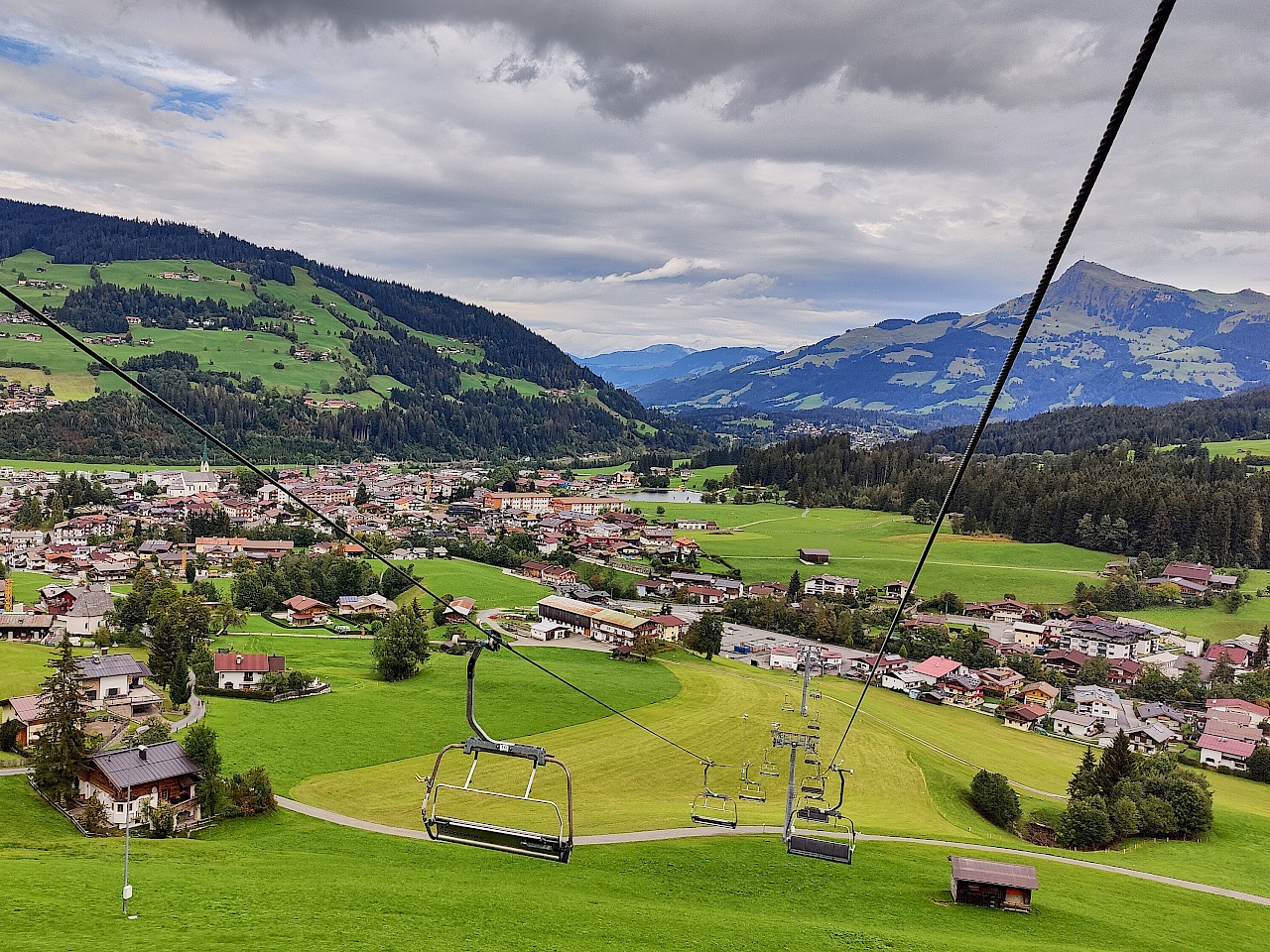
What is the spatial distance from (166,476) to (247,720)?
86.3 m

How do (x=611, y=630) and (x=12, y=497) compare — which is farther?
(x=12, y=497)

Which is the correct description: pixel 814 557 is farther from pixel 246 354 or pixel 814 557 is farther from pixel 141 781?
pixel 246 354

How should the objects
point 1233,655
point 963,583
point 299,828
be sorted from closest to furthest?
point 299,828 → point 1233,655 → point 963,583

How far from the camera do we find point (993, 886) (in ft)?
64.0

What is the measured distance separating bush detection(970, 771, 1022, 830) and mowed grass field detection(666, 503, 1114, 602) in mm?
37633

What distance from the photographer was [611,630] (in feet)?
164

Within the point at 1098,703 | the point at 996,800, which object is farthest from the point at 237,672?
the point at 1098,703

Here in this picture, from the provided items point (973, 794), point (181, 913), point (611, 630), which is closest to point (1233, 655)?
point (973, 794)

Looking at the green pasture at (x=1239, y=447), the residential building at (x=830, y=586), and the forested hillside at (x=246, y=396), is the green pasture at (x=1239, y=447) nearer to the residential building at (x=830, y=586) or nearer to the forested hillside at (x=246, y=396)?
the residential building at (x=830, y=586)

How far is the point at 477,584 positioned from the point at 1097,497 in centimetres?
6025

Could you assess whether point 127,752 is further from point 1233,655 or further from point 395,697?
point 1233,655

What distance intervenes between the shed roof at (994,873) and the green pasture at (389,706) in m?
14.9

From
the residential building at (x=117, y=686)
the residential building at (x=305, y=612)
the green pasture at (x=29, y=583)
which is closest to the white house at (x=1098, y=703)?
the residential building at (x=117, y=686)

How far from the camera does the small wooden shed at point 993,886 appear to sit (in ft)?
63.4
